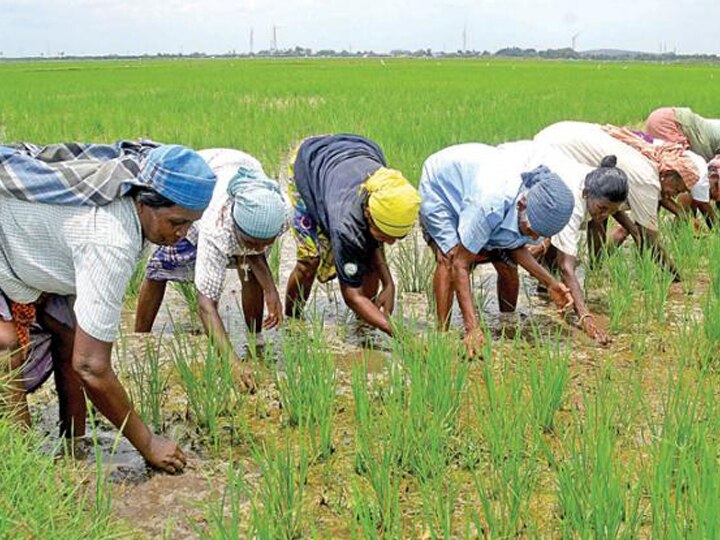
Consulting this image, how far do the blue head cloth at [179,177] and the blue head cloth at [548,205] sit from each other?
1.42 meters

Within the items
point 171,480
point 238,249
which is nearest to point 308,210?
point 238,249

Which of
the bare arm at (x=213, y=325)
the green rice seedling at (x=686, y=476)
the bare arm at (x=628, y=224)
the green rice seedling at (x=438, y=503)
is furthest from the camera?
the bare arm at (x=628, y=224)

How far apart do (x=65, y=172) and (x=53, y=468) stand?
2.62 feet

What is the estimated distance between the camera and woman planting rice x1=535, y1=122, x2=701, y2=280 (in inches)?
170

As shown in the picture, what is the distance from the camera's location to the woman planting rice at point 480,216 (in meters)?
3.22

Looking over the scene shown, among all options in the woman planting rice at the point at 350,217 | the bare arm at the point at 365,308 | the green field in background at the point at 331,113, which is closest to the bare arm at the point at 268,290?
the woman planting rice at the point at 350,217

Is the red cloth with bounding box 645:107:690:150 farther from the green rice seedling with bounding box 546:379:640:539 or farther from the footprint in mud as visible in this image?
the footprint in mud

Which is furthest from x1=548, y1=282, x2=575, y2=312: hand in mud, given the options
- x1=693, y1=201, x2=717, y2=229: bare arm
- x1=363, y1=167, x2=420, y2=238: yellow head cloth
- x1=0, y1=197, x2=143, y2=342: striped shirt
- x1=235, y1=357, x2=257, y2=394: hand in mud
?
x1=693, y1=201, x2=717, y2=229: bare arm

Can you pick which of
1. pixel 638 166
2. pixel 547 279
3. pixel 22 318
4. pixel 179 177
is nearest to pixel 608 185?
pixel 547 279

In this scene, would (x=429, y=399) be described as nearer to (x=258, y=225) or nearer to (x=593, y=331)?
(x=258, y=225)

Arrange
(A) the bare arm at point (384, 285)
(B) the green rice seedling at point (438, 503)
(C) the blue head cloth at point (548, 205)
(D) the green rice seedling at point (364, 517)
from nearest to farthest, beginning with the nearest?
(D) the green rice seedling at point (364, 517) → (B) the green rice seedling at point (438, 503) → (C) the blue head cloth at point (548, 205) → (A) the bare arm at point (384, 285)

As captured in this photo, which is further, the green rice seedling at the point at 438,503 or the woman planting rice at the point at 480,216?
the woman planting rice at the point at 480,216

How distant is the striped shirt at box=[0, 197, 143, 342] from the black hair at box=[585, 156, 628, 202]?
2175mm

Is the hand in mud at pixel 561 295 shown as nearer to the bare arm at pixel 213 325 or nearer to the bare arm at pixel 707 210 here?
the bare arm at pixel 213 325
